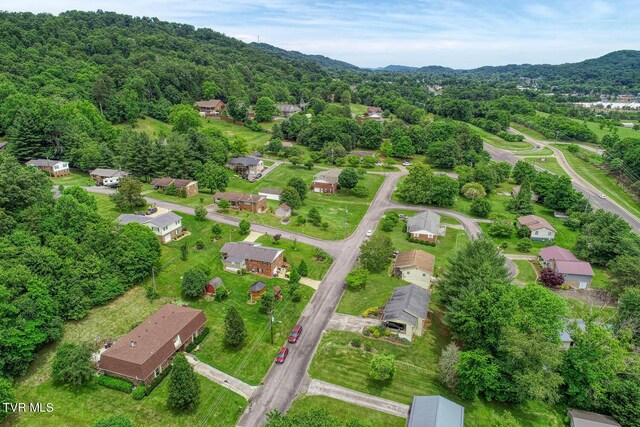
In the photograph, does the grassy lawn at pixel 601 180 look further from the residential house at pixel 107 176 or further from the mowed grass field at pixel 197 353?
the residential house at pixel 107 176

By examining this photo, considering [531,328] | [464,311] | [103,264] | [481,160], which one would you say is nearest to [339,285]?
[464,311]

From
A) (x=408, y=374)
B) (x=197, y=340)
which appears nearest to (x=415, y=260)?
(x=408, y=374)

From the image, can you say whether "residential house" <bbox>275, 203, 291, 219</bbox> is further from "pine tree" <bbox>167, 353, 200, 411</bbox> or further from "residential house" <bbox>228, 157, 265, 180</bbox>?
"pine tree" <bbox>167, 353, 200, 411</bbox>

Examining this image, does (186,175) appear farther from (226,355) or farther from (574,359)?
(574,359)

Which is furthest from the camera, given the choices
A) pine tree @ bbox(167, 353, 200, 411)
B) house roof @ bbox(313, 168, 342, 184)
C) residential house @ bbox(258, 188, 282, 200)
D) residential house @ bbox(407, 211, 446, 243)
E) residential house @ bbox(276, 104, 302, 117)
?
residential house @ bbox(276, 104, 302, 117)

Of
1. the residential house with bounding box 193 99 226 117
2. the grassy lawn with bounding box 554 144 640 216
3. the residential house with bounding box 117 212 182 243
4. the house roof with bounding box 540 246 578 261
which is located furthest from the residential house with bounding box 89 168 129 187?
the grassy lawn with bounding box 554 144 640 216
